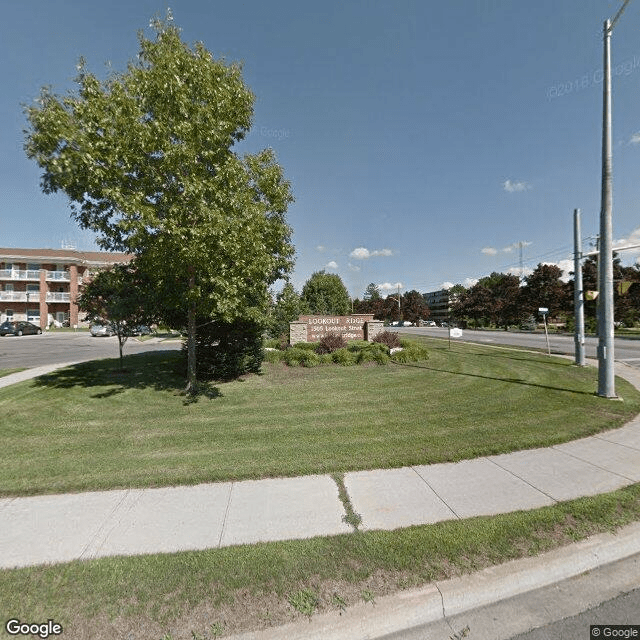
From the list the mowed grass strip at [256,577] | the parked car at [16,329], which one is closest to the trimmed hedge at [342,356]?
the mowed grass strip at [256,577]

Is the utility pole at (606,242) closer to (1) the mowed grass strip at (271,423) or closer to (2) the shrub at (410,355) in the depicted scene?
(1) the mowed grass strip at (271,423)

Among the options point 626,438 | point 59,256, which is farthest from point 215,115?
point 59,256

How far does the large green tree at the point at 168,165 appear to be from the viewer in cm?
645

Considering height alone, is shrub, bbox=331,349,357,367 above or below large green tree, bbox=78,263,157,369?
below

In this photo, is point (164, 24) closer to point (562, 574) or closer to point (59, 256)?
point (562, 574)

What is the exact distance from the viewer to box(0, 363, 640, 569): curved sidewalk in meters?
3.10

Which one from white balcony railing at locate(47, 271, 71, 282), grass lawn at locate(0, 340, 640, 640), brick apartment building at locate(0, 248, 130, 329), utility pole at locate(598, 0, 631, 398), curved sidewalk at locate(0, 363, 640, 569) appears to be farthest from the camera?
white balcony railing at locate(47, 271, 71, 282)

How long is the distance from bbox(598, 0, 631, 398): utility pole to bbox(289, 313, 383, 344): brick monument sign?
32.6 ft

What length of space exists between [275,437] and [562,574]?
4048 millimetres

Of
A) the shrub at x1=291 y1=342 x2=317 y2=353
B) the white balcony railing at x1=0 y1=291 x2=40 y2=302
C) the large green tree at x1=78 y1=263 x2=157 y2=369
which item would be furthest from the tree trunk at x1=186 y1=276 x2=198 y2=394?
the white balcony railing at x1=0 y1=291 x2=40 y2=302

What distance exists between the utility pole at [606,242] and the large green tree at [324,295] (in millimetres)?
30242

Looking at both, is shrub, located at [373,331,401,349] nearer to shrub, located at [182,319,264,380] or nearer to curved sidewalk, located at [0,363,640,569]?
shrub, located at [182,319,264,380]

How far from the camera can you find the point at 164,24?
7.61m

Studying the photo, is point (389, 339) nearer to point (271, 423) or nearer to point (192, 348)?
point (192, 348)
